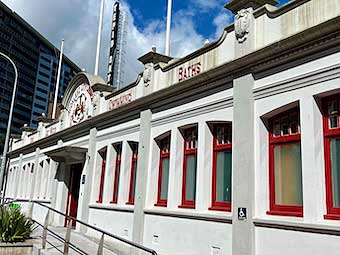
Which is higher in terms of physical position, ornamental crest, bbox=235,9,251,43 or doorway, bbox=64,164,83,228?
ornamental crest, bbox=235,9,251,43

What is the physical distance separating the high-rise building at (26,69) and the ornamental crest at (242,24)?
79.2 metres

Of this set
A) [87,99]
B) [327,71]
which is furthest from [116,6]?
[327,71]

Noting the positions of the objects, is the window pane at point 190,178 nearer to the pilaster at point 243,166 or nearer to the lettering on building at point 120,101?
the pilaster at point 243,166

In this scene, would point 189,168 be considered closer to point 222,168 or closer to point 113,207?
point 222,168

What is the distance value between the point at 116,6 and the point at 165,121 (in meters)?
15.9

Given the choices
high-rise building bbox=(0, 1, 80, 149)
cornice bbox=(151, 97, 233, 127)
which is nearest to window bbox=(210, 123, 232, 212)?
cornice bbox=(151, 97, 233, 127)

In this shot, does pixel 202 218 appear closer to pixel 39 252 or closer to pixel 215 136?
pixel 215 136

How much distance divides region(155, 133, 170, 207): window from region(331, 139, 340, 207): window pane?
16.8 ft

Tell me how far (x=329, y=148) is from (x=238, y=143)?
1.92 meters

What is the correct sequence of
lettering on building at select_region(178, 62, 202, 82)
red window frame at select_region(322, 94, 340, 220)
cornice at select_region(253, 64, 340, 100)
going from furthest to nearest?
lettering on building at select_region(178, 62, 202, 82) < cornice at select_region(253, 64, 340, 100) < red window frame at select_region(322, 94, 340, 220)

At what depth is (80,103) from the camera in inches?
680

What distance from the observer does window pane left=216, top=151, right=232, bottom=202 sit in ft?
A: 28.1

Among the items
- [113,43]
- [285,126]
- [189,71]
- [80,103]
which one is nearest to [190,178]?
[189,71]

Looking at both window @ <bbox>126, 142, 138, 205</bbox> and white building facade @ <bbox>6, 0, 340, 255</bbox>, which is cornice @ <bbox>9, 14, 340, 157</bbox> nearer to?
white building facade @ <bbox>6, 0, 340, 255</bbox>
